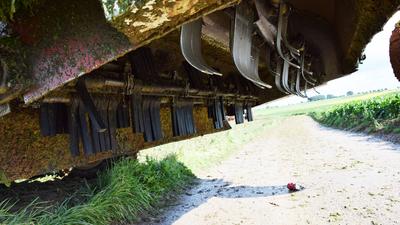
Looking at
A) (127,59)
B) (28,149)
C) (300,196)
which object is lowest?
(300,196)

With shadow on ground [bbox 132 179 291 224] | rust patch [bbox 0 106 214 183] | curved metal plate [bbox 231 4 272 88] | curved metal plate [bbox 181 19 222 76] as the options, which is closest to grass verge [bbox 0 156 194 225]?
shadow on ground [bbox 132 179 291 224]

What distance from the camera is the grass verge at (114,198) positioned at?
13.7 ft

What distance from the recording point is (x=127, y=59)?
2.75 m

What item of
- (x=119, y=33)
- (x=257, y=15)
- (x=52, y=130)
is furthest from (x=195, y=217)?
(x=119, y=33)

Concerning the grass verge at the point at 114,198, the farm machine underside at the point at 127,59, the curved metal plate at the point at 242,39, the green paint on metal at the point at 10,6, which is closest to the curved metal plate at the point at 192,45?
the farm machine underside at the point at 127,59

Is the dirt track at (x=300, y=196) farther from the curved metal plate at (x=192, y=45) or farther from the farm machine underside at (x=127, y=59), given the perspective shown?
the curved metal plate at (x=192, y=45)

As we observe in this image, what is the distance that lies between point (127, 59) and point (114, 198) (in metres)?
3.15

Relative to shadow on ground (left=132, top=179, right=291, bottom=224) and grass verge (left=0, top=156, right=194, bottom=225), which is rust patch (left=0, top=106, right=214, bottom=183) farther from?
shadow on ground (left=132, top=179, right=291, bottom=224)

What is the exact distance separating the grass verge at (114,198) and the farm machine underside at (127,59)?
5.16 ft

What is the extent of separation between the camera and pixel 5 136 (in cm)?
238

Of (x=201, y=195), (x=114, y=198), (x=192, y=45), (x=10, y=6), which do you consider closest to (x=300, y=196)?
(x=201, y=195)

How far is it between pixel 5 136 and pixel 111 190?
3.27m

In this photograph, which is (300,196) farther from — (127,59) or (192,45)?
(192,45)

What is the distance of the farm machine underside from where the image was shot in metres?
1.59
